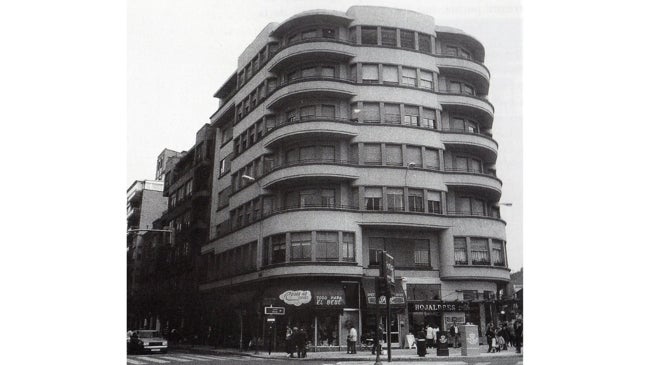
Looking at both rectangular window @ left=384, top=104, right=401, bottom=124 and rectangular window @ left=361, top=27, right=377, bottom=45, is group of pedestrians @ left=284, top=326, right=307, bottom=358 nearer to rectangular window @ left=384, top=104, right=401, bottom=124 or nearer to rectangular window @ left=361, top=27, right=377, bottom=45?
rectangular window @ left=384, top=104, right=401, bottom=124

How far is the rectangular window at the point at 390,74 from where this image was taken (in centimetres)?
1705

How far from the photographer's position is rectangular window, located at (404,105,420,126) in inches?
677

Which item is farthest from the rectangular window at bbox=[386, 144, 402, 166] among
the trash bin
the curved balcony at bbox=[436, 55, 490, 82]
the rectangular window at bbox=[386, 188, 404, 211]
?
the trash bin

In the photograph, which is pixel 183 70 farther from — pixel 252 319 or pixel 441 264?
pixel 441 264

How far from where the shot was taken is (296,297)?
18703 millimetres

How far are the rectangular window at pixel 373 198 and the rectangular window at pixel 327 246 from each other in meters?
1.57

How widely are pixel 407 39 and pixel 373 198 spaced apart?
16.7ft

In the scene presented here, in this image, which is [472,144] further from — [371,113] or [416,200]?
[371,113]

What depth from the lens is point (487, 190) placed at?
51.9ft

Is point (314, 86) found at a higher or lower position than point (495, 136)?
higher

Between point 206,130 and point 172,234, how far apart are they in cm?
359
